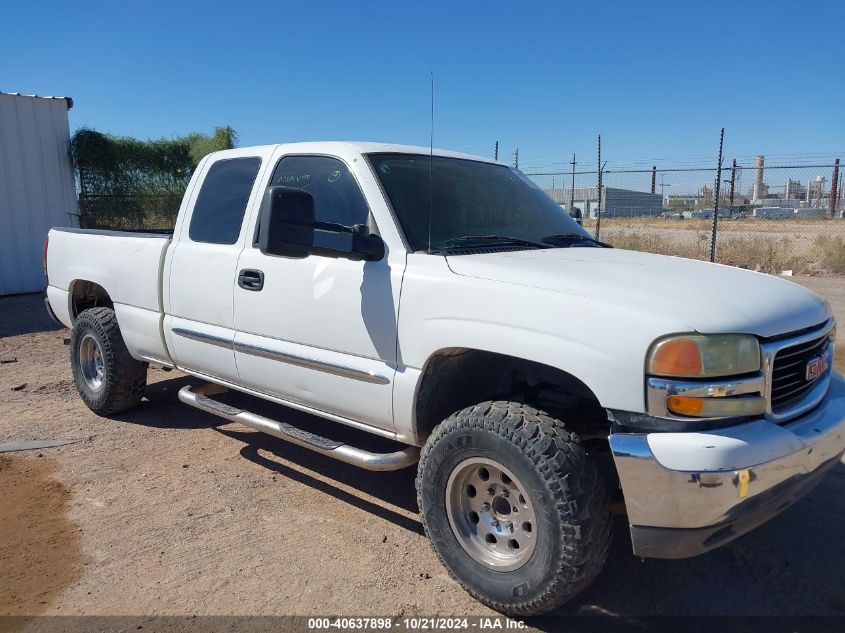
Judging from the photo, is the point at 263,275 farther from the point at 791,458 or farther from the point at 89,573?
the point at 791,458

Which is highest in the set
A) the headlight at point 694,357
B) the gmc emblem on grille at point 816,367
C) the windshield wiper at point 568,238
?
the windshield wiper at point 568,238

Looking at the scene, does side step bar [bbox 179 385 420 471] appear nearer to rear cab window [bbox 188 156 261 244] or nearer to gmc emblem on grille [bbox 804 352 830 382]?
rear cab window [bbox 188 156 261 244]

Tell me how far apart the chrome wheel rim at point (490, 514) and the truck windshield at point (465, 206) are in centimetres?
111

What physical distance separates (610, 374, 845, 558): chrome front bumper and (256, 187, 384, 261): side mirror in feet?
4.94

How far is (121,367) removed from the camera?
5273 mm

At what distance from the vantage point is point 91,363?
5.73 metres

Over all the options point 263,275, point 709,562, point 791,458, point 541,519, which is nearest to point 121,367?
point 263,275

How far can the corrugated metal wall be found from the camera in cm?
1195

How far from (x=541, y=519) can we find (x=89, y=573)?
2215mm

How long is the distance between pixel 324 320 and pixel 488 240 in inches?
37.8

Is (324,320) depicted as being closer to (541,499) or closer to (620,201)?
(541,499)

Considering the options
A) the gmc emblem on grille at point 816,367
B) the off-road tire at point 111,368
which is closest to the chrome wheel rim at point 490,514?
the gmc emblem on grille at point 816,367

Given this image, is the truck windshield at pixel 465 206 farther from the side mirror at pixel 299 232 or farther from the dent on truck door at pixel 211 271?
the dent on truck door at pixel 211 271

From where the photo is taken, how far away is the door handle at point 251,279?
3857 millimetres
